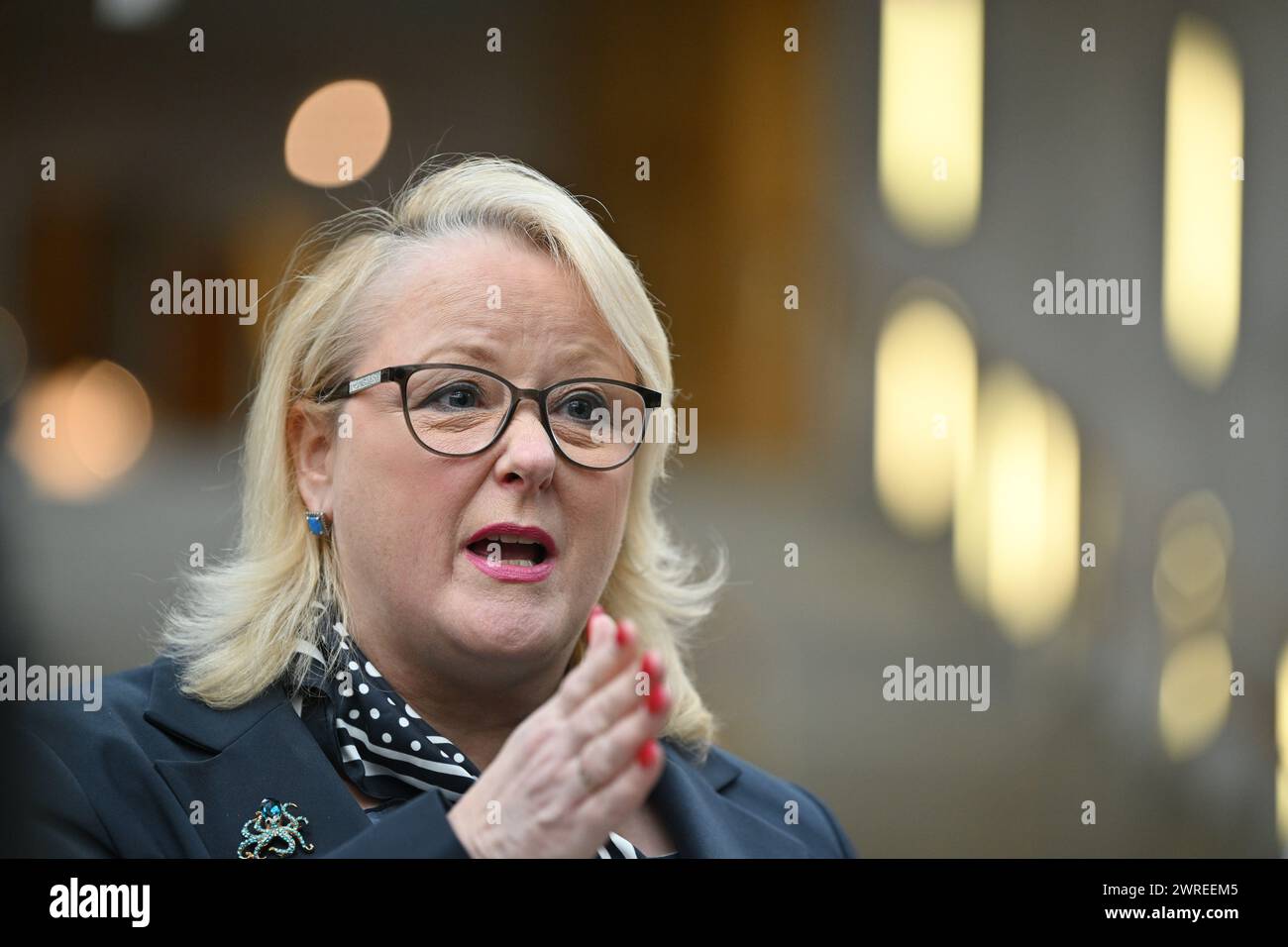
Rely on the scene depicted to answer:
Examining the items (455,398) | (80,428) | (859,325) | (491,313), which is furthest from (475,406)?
(859,325)

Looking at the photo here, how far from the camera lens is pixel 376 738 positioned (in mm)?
2119

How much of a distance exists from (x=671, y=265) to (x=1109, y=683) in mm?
1425

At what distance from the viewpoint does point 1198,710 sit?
2709 millimetres

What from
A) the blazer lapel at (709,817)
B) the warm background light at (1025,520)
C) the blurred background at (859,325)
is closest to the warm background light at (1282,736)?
the blurred background at (859,325)

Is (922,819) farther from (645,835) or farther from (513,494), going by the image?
(513,494)

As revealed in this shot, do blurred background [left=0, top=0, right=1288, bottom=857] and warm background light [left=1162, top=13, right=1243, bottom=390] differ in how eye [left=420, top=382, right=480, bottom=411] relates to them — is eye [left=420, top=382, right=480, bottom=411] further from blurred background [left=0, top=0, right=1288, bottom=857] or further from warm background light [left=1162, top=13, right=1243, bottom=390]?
warm background light [left=1162, top=13, right=1243, bottom=390]

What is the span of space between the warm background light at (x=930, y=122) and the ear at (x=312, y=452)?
54.3 inches

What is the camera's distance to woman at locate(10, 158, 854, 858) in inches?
82.0

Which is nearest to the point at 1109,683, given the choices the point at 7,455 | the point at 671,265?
the point at 671,265

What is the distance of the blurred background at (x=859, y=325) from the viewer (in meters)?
2.47

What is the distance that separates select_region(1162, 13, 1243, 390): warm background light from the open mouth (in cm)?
151

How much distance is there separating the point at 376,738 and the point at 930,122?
1821mm

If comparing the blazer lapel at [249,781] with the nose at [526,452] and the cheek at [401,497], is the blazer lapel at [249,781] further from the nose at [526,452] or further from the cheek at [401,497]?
the nose at [526,452]

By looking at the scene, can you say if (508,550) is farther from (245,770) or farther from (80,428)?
(80,428)
